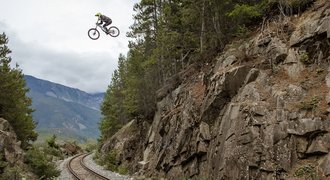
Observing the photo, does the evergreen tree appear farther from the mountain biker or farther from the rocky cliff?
the rocky cliff

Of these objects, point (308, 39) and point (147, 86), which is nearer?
point (308, 39)

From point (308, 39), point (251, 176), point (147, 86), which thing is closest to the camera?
point (251, 176)

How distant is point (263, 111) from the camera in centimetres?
1385

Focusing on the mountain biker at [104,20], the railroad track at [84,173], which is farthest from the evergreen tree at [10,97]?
the mountain biker at [104,20]

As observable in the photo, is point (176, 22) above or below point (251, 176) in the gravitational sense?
above

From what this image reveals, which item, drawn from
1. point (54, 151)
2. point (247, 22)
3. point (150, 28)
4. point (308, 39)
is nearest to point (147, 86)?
point (150, 28)

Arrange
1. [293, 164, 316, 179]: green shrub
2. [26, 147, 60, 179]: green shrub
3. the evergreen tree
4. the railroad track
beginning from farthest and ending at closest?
the evergreen tree, the railroad track, [26, 147, 60, 179]: green shrub, [293, 164, 316, 179]: green shrub

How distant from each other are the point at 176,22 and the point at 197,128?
14.3 m

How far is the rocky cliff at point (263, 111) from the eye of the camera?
12.2 metres

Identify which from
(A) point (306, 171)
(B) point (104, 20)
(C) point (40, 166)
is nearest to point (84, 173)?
(C) point (40, 166)

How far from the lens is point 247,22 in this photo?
68.7ft

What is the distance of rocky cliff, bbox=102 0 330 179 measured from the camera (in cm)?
1219

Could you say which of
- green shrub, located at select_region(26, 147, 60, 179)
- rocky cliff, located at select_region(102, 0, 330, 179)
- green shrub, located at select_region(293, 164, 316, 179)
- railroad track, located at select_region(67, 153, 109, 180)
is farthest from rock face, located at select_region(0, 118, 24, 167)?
green shrub, located at select_region(293, 164, 316, 179)

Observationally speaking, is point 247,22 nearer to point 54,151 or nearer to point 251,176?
point 251,176
